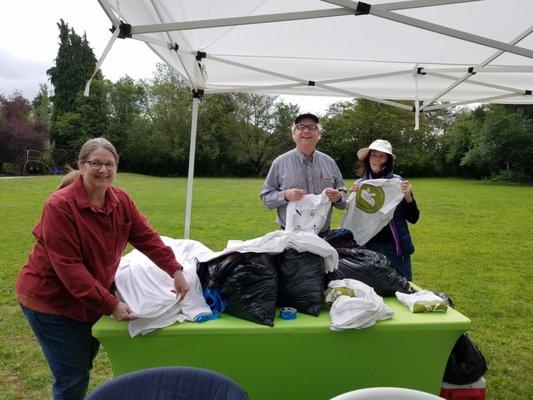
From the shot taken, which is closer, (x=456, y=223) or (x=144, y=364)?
(x=144, y=364)

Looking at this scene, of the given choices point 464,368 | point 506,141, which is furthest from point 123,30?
point 506,141

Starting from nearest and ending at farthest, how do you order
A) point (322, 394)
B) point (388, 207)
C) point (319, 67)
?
point (322, 394) → point (388, 207) → point (319, 67)

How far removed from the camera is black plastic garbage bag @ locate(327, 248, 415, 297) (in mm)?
2340

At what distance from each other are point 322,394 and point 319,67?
307cm

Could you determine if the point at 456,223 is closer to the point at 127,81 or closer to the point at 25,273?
the point at 25,273

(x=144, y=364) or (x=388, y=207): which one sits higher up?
(x=388, y=207)

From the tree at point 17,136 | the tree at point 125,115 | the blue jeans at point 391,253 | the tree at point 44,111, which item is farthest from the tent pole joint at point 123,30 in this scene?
the tree at point 44,111

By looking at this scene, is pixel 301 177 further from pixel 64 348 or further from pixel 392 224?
pixel 64 348

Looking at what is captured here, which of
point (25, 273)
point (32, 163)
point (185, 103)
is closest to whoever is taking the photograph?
point (25, 273)

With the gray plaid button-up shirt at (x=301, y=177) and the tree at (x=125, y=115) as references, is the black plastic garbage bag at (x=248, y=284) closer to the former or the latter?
the gray plaid button-up shirt at (x=301, y=177)

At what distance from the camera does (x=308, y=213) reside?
9.29 feet

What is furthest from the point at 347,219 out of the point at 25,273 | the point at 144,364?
the point at 25,273

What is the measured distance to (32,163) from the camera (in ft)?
81.1

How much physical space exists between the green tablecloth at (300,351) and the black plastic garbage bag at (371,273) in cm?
29
